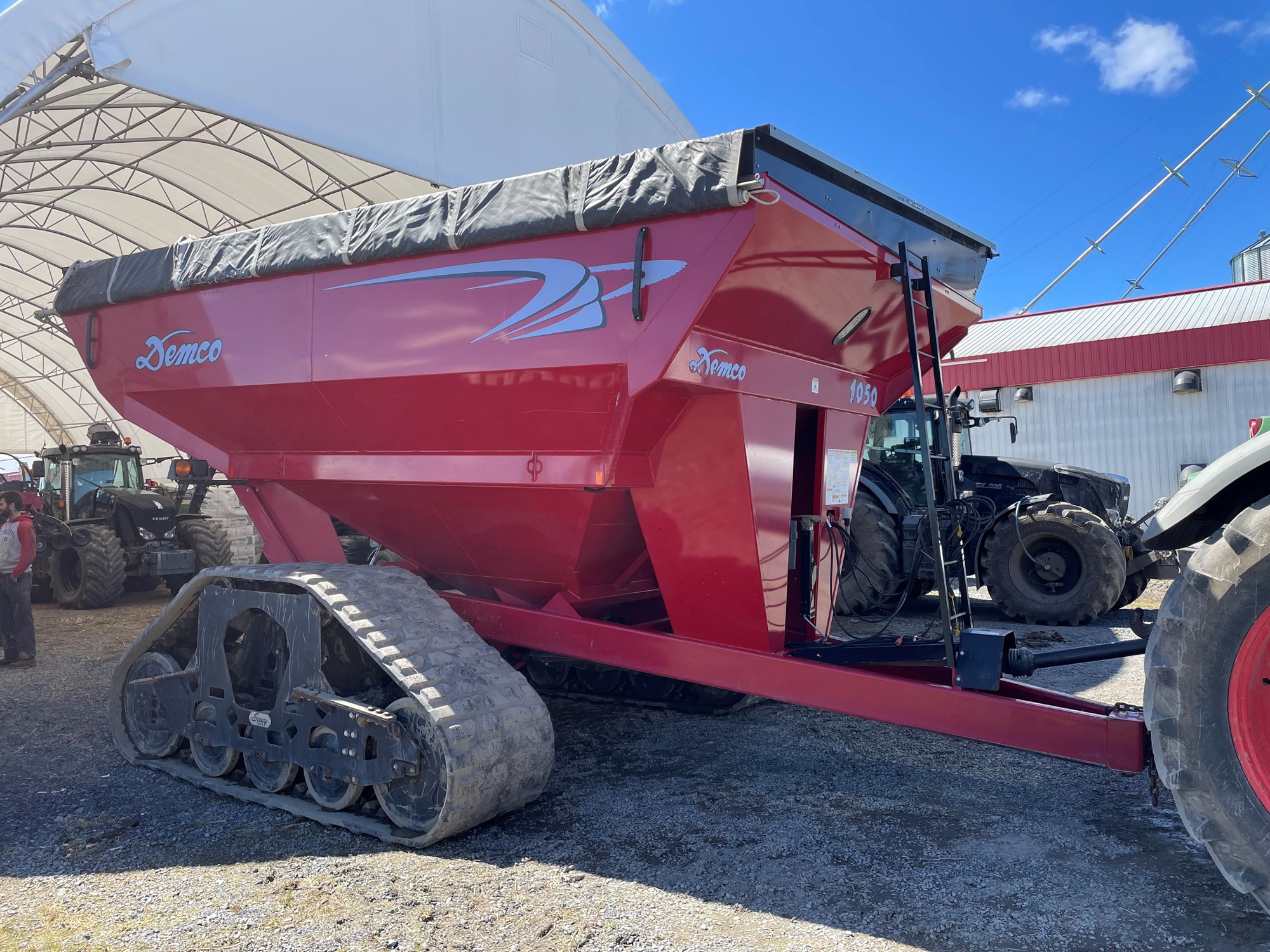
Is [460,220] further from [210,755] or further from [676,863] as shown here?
[210,755]

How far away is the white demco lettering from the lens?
12.0 feet

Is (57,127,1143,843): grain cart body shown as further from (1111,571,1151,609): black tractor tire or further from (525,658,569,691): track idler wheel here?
(1111,571,1151,609): black tractor tire

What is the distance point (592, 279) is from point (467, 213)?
0.71m

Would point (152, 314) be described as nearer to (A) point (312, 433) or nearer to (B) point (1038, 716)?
(A) point (312, 433)

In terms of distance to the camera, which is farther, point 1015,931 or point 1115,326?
point 1115,326

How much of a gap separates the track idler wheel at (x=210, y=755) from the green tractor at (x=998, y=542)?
5009 millimetres

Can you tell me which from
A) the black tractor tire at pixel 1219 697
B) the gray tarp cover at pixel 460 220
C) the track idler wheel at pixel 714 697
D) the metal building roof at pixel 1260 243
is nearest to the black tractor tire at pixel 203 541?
the gray tarp cover at pixel 460 220

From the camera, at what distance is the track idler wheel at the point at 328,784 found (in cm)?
405

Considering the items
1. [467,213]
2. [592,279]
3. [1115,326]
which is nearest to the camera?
[592,279]

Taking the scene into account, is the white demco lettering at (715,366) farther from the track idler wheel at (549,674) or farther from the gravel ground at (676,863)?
the track idler wheel at (549,674)

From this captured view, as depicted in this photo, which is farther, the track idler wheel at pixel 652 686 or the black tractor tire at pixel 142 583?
the black tractor tire at pixel 142 583

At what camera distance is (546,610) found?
15.6ft

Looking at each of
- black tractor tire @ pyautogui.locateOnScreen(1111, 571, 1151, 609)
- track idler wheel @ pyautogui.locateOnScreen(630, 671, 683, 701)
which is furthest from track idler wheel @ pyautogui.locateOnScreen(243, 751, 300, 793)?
black tractor tire @ pyautogui.locateOnScreen(1111, 571, 1151, 609)

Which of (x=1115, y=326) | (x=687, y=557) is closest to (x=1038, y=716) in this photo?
(x=687, y=557)
